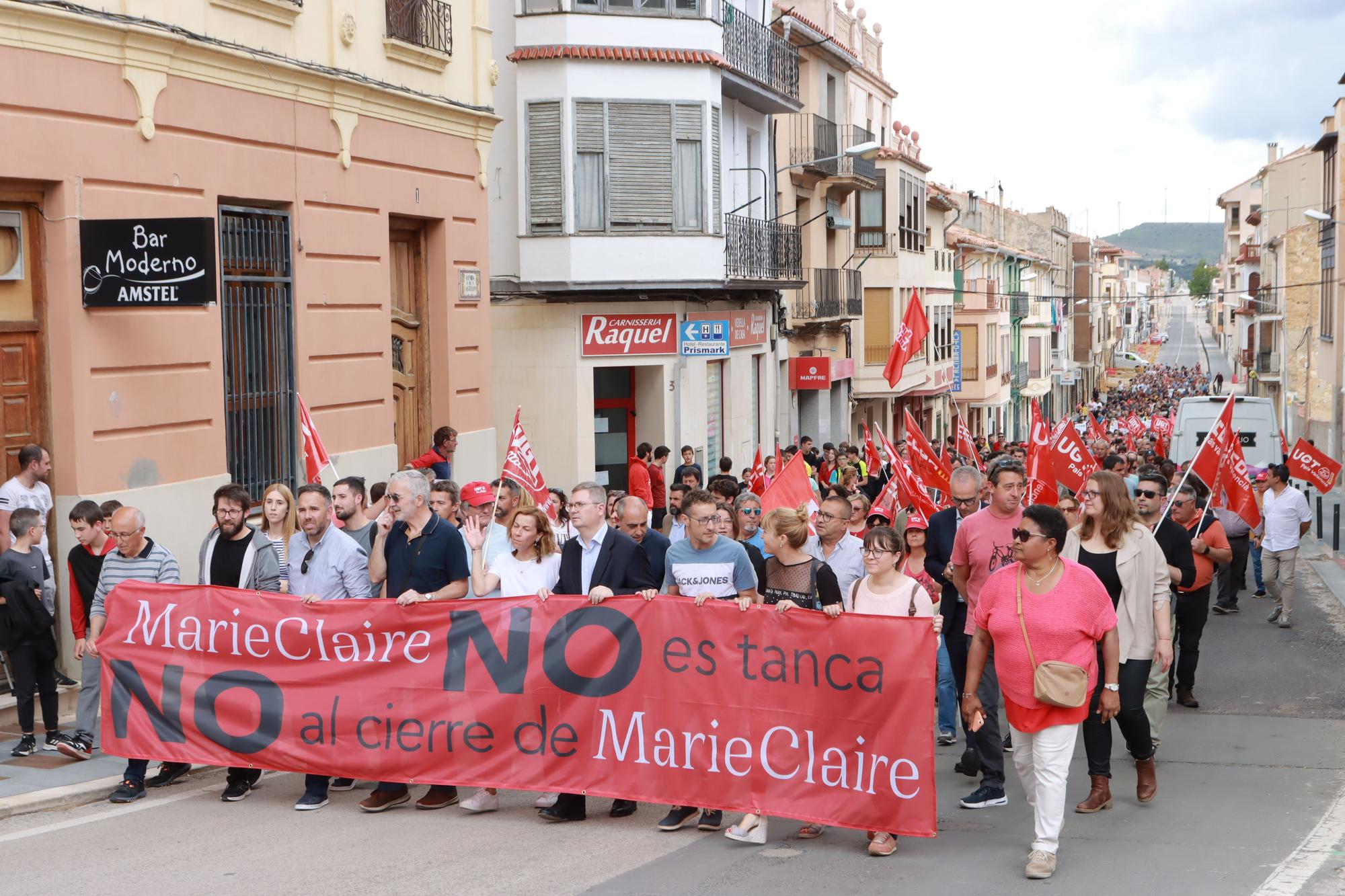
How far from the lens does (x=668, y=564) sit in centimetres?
834

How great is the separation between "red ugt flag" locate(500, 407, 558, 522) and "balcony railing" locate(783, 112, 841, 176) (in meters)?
24.4

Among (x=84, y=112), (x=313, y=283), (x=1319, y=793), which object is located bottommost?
(x=1319, y=793)

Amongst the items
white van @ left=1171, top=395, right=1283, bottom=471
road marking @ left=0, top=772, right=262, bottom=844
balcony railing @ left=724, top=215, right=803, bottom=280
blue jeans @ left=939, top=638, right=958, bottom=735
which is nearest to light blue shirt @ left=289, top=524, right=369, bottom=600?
road marking @ left=0, top=772, right=262, bottom=844

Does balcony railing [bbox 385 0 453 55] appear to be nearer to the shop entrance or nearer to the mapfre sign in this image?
the mapfre sign

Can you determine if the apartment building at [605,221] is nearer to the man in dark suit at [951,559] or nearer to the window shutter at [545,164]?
the window shutter at [545,164]

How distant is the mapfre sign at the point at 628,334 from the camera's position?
2448 centimetres

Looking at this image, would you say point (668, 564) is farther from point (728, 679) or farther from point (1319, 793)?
point (1319, 793)

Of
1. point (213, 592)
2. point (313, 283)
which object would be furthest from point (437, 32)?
point (213, 592)

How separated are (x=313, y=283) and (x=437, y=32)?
361 cm

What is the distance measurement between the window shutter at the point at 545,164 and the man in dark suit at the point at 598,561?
621 inches

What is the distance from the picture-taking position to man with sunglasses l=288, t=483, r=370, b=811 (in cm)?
887

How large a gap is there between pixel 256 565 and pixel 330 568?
54 cm

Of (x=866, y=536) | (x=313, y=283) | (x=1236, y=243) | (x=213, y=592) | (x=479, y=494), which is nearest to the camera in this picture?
(x=866, y=536)

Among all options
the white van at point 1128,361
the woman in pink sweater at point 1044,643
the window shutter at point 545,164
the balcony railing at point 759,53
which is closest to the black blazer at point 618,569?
the woman in pink sweater at point 1044,643
